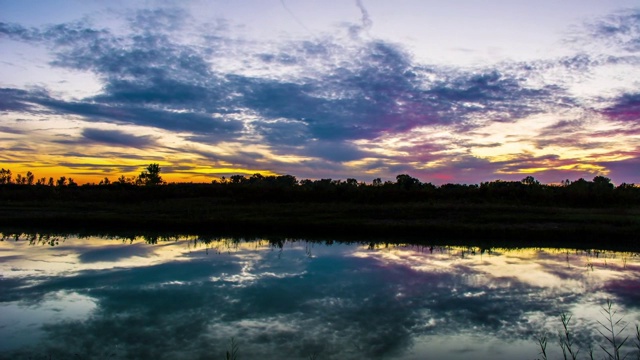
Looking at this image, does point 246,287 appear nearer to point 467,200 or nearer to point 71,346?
point 71,346

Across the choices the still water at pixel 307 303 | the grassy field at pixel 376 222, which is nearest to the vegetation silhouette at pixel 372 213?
the grassy field at pixel 376 222

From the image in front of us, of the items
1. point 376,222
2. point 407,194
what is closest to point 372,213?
point 376,222

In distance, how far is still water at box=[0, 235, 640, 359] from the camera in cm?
802

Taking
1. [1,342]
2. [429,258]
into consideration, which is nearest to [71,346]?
[1,342]

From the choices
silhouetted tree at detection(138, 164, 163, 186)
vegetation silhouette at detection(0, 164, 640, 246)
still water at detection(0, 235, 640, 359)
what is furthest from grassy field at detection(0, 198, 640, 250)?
silhouetted tree at detection(138, 164, 163, 186)

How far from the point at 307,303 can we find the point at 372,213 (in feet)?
66.4

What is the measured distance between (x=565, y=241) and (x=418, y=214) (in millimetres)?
9667

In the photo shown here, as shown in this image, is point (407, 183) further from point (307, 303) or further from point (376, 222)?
point (307, 303)

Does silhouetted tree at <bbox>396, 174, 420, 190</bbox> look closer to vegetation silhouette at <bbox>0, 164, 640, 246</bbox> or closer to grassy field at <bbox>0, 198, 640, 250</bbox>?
vegetation silhouette at <bbox>0, 164, 640, 246</bbox>

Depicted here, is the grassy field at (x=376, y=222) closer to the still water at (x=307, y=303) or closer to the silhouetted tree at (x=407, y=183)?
the still water at (x=307, y=303)

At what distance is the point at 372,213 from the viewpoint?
30547 mm

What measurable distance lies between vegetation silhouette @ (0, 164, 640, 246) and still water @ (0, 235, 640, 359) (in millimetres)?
6132

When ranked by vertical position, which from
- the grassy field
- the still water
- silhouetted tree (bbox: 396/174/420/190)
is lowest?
the still water

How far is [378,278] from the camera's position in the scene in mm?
13734
